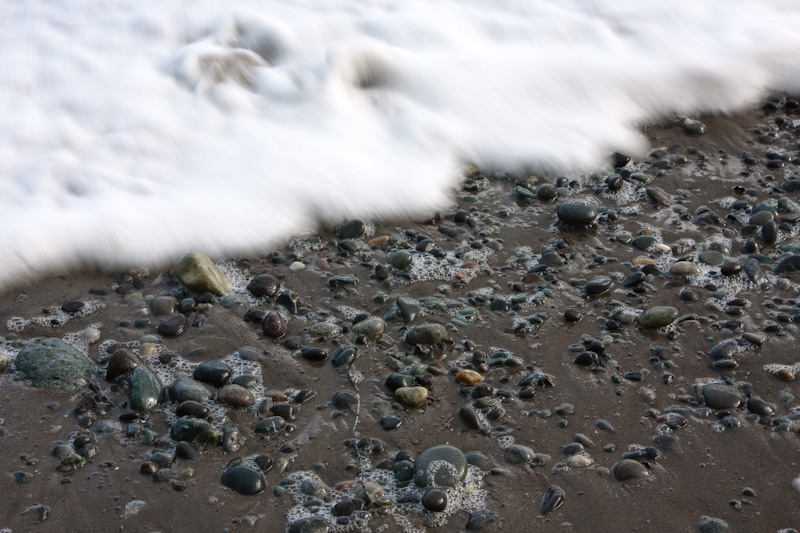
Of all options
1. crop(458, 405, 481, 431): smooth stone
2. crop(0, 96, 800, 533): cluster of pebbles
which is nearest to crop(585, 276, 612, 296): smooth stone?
crop(0, 96, 800, 533): cluster of pebbles

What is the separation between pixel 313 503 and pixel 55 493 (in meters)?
0.71

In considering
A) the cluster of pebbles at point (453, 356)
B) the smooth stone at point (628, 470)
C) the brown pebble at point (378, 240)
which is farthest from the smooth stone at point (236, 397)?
the smooth stone at point (628, 470)

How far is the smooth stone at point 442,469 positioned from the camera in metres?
2.09

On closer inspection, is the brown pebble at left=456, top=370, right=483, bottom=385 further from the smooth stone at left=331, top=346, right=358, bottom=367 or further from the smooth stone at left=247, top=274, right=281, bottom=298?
the smooth stone at left=247, top=274, right=281, bottom=298

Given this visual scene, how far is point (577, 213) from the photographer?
3.23 m

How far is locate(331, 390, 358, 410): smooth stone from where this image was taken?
93.1 inches

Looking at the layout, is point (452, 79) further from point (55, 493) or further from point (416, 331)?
point (55, 493)

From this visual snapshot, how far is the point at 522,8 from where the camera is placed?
5164mm

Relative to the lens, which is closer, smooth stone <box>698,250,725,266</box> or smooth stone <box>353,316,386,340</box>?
smooth stone <box>353,316,386,340</box>

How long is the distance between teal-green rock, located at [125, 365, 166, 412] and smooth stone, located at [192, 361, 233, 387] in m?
0.12

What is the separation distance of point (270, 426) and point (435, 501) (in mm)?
570

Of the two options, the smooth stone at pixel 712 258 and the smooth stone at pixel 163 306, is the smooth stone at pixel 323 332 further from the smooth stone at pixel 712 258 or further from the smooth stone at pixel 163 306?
the smooth stone at pixel 712 258

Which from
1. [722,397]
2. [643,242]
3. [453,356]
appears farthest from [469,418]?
[643,242]

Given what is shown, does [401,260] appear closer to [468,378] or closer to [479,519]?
[468,378]
